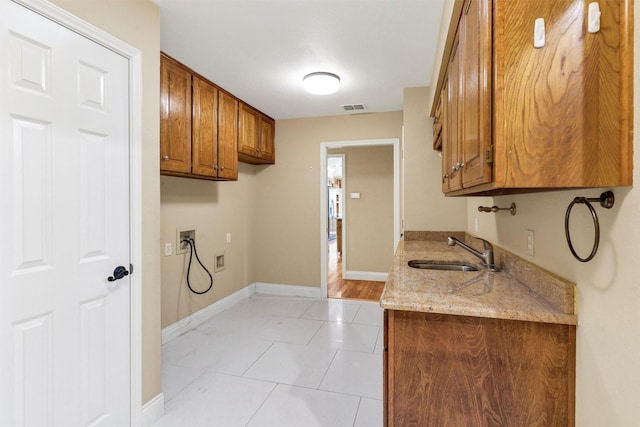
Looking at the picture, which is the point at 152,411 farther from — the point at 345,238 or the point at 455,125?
the point at 345,238

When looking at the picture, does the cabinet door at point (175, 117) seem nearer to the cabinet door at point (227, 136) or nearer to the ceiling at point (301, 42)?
the ceiling at point (301, 42)

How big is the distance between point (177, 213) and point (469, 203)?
2.83m

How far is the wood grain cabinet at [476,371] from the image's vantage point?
1110mm

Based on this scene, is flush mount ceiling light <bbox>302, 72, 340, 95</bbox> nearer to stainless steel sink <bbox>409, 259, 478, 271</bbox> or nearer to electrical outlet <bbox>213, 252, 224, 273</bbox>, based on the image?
stainless steel sink <bbox>409, 259, 478, 271</bbox>

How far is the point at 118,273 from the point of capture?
1668 millimetres

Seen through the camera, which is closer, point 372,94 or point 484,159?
point 484,159

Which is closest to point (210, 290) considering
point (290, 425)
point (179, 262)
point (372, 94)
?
point (179, 262)

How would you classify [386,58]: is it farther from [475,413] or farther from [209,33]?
[475,413]

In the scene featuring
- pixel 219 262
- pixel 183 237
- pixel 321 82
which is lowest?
pixel 219 262

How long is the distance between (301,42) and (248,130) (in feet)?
5.37

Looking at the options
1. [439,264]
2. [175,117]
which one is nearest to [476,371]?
[439,264]

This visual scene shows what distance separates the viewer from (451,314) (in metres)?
1.19

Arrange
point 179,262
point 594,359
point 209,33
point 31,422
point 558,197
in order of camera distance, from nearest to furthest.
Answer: point 594,359, point 558,197, point 31,422, point 209,33, point 179,262

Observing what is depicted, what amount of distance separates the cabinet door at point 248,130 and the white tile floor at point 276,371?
6.45ft
